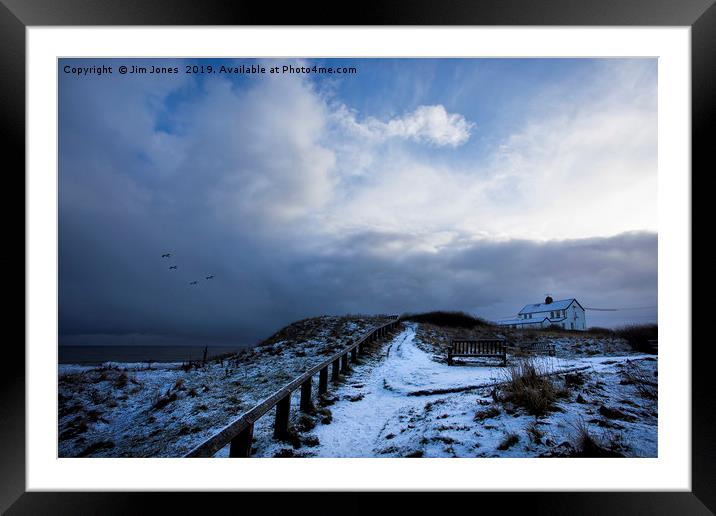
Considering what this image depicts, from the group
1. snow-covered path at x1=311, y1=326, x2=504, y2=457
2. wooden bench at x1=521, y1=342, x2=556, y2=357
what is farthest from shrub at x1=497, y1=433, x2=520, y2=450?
wooden bench at x1=521, y1=342, x2=556, y2=357

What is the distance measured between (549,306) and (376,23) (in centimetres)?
3366

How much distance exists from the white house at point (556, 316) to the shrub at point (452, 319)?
189 inches

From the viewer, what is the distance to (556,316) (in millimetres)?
28516

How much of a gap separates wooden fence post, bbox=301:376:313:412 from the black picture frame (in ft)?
4.65

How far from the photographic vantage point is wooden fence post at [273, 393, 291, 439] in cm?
362

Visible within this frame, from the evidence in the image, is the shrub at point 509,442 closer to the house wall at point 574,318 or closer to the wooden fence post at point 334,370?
the wooden fence post at point 334,370

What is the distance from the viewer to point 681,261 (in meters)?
3.24

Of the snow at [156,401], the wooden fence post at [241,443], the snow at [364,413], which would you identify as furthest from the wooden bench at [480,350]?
the wooden fence post at [241,443]

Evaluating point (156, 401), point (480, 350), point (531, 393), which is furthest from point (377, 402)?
point (480, 350)

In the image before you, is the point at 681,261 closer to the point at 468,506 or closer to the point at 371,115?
the point at 468,506

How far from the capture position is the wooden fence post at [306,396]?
4422 millimetres

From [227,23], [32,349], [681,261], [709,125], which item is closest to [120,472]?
[32,349]

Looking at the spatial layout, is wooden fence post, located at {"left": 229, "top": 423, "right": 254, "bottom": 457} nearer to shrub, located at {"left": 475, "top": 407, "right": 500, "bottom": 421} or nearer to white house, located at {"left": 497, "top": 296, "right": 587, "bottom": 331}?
shrub, located at {"left": 475, "top": 407, "right": 500, "bottom": 421}

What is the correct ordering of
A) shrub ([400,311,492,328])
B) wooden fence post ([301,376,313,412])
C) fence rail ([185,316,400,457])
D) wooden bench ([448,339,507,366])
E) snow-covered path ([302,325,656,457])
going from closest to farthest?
fence rail ([185,316,400,457]) < snow-covered path ([302,325,656,457]) < wooden fence post ([301,376,313,412]) < wooden bench ([448,339,507,366]) < shrub ([400,311,492,328])
